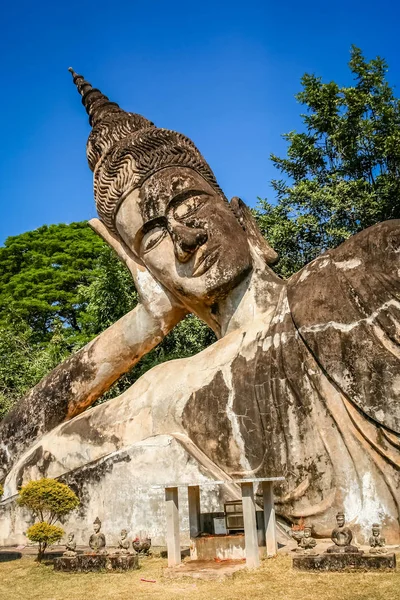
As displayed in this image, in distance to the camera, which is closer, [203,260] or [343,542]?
[343,542]

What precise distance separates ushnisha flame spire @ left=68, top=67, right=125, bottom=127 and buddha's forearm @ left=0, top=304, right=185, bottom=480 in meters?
3.53

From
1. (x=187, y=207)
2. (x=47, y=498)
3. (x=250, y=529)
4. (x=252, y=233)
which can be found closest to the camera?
(x=250, y=529)

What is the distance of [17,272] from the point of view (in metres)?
26.5

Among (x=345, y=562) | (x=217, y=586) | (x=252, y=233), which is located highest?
(x=252, y=233)

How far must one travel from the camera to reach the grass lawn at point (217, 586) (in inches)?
179

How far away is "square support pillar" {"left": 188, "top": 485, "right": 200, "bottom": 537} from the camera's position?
6.25 m

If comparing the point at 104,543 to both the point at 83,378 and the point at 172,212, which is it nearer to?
the point at 83,378

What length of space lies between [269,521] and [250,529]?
0.63 m

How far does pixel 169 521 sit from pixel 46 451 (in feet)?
10.2

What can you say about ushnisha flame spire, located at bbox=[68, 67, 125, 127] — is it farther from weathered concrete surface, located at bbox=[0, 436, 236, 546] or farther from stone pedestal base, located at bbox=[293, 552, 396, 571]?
stone pedestal base, located at bbox=[293, 552, 396, 571]

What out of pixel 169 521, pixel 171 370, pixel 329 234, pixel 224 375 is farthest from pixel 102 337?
pixel 329 234

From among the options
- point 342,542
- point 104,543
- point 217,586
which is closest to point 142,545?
point 104,543

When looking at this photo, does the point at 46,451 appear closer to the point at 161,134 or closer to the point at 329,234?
the point at 161,134

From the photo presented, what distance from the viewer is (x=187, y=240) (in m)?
8.52
